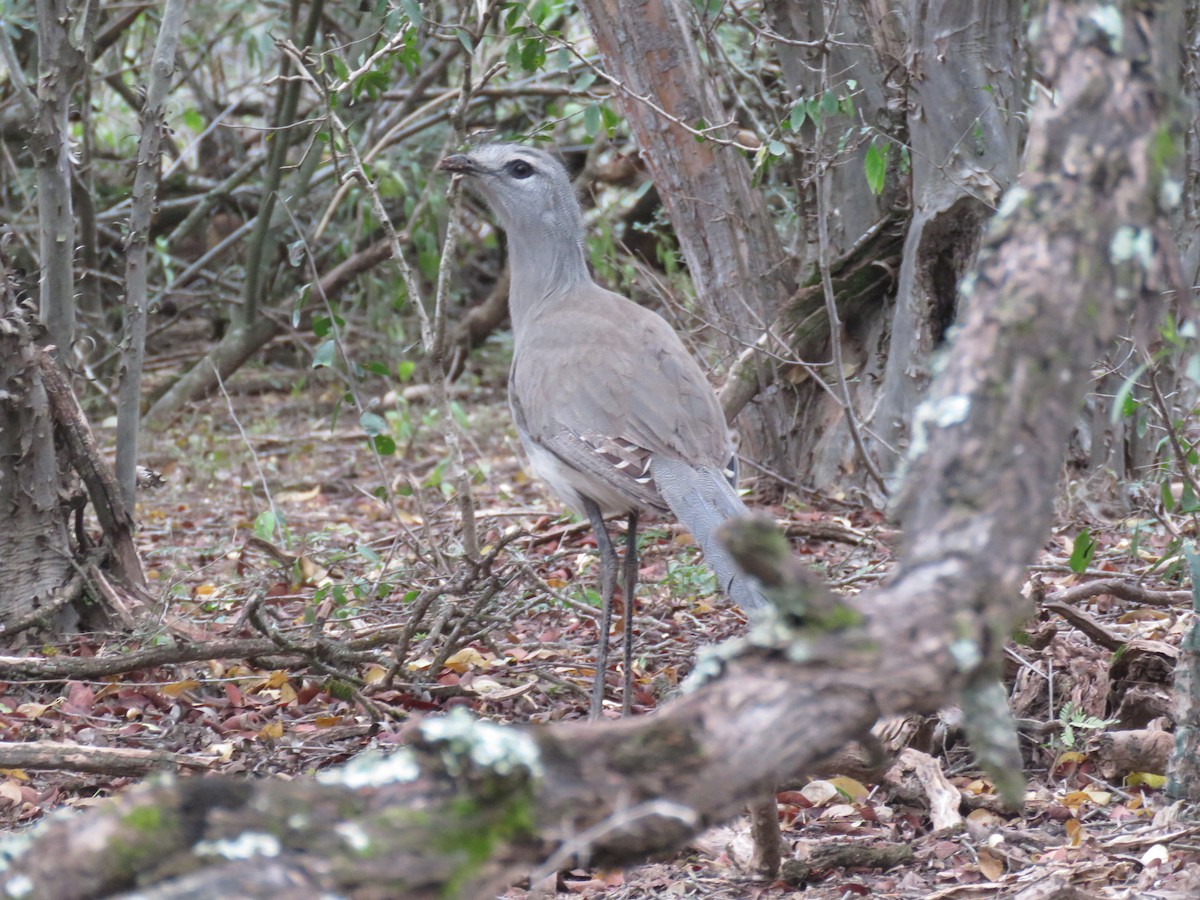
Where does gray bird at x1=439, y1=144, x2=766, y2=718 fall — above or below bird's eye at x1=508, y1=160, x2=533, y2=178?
below

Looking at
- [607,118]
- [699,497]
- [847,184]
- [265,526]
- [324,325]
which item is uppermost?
[607,118]

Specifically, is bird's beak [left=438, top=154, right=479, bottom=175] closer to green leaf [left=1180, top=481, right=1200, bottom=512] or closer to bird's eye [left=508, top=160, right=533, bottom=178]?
bird's eye [left=508, top=160, right=533, bottom=178]

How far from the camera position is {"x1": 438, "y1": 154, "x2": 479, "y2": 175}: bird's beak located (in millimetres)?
4949

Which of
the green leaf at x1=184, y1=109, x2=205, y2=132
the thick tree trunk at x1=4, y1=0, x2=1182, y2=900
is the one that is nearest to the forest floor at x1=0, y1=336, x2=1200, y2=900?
the thick tree trunk at x1=4, y1=0, x2=1182, y2=900

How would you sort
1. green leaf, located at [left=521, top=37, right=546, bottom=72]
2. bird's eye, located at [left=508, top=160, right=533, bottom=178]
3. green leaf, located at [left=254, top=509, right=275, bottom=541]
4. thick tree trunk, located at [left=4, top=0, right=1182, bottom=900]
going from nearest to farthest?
thick tree trunk, located at [left=4, top=0, right=1182, bottom=900] < green leaf, located at [left=521, top=37, right=546, bottom=72] < green leaf, located at [left=254, top=509, right=275, bottom=541] < bird's eye, located at [left=508, top=160, right=533, bottom=178]

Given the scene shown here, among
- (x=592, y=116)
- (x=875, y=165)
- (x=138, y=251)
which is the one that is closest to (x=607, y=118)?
(x=592, y=116)

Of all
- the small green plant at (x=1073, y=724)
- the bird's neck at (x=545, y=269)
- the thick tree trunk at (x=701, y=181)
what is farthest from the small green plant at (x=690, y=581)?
the small green plant at (x=1073, y=724)

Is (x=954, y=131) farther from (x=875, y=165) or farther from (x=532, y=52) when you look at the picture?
(x=532, y=52)

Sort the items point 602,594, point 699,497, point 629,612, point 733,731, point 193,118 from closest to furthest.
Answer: point 733,731 → point 699,497 → point 629,612 → point 602,594 → point 193,118

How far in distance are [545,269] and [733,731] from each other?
381 cm

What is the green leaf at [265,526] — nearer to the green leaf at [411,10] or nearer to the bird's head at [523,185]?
the bird's head at [523,185]

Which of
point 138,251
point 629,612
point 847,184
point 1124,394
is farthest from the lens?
point 847,184

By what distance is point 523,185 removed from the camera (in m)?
5.07

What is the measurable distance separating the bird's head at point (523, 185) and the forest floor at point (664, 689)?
4.21 feet
